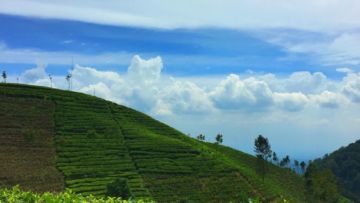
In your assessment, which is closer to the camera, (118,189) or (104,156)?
(118,189)

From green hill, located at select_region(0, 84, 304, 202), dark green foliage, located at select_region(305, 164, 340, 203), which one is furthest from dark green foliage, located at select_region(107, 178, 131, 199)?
dark green foliage, located at select_region(305, 164, 340, 203)

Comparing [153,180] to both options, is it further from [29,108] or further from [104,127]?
[29,108]

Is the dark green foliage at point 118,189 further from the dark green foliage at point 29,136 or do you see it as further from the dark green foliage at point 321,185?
the dark green foliage at point 321,185

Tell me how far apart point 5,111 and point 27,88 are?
51.9 feet

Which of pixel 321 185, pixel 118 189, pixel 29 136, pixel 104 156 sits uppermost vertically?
pixel 29 136

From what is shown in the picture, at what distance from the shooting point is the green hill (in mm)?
88625

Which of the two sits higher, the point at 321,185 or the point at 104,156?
the point at 104,156

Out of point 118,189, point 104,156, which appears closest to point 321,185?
point 104,156

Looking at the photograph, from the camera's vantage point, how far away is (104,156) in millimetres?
101375

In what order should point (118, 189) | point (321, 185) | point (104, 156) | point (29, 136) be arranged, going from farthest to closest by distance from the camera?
1. point (321, 185)
2. point (29, 136)
3. point (104, 156)
4. point (118, 189)

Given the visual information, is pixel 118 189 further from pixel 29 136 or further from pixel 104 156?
pixel 29 136

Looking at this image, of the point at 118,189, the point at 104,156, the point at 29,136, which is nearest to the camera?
the point at 118,189

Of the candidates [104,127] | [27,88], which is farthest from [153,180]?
[27,88]

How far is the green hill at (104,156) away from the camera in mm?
88625
